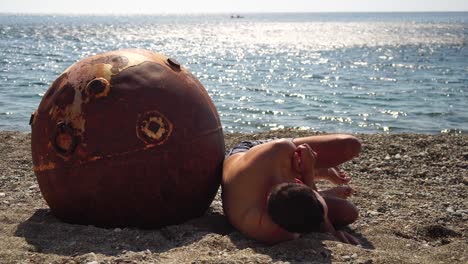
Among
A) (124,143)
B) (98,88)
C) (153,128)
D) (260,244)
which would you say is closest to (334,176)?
(260,244)

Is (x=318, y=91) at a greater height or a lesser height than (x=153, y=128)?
lesser

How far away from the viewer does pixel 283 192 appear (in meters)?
4.33

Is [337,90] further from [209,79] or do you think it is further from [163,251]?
[163,251]

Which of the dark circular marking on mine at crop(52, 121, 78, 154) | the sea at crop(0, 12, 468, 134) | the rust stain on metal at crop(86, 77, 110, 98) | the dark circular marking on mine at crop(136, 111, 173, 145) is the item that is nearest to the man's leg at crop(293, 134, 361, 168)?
the dark circular marking on mine at crop(136, 111, 173, 145)

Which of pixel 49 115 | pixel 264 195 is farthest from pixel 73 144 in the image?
pixel 264 195

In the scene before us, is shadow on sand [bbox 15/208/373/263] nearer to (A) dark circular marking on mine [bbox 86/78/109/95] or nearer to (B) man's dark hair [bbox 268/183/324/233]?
(B) man's dark hair [bbox 268/183/324/233]

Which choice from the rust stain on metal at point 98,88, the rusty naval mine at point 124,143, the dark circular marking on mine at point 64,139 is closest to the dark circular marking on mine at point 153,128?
the rusty naval mine at point 124,143

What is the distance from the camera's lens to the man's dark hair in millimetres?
A: 4238

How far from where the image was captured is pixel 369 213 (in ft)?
18.9

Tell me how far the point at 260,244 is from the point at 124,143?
128 cm

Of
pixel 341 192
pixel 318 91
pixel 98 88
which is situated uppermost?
pixel 98 88

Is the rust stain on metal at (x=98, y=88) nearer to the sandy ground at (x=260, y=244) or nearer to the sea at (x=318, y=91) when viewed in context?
the sandy ground at (x=260, y=244)

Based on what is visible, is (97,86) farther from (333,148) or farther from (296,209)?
(333,148)

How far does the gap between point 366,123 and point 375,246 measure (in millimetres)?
9226
